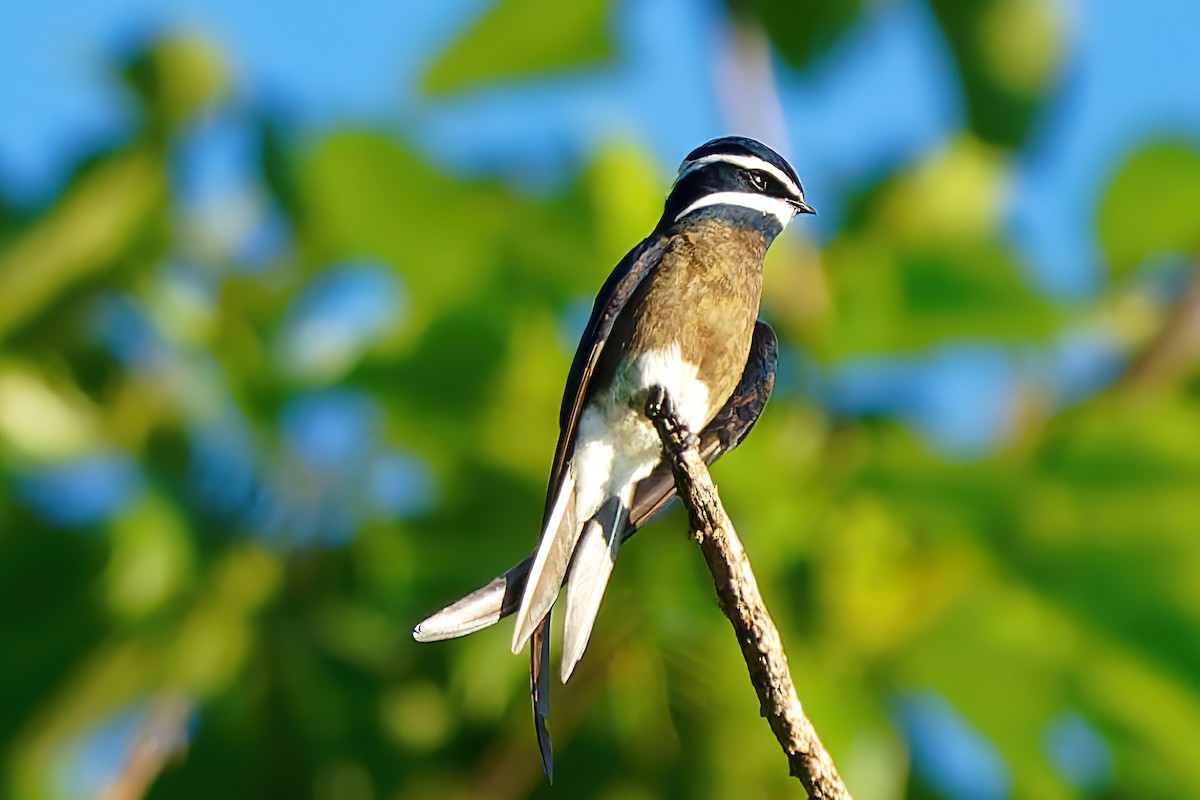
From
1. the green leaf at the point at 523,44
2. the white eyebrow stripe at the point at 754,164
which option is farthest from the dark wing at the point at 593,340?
the green leaf at the point at 523,44

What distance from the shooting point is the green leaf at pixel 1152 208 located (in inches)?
183

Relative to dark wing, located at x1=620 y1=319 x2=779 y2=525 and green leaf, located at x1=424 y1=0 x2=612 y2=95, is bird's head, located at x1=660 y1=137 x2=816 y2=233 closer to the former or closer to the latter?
dark wing, located at x1=620 y1=319 x2=779 y2=525

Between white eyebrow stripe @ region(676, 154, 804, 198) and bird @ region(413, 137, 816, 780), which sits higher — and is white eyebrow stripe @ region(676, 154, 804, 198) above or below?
above

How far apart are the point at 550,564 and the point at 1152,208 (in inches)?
99.4

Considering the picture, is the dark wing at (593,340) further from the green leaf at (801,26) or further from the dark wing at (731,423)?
the green leaf at (801,26)

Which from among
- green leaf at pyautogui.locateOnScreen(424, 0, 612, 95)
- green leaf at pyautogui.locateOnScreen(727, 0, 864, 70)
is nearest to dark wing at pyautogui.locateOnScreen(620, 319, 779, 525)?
green leaf at pyautogui.locateOnScreen(727, 0, 864, 70)

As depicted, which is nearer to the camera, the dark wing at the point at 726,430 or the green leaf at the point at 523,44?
the dark wing at the point at 726,430

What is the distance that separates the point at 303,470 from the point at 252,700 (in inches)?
26.2

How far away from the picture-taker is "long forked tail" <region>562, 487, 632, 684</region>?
2.90m

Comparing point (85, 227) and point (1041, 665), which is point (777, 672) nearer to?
point (1041, 665)

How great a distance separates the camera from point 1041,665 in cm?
443

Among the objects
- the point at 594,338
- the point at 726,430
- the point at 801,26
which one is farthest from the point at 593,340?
the point at 801,26

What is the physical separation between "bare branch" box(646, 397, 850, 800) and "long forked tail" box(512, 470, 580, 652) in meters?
0.25

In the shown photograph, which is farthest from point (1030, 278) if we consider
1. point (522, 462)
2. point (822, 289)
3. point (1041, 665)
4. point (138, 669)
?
point (138, 669)
